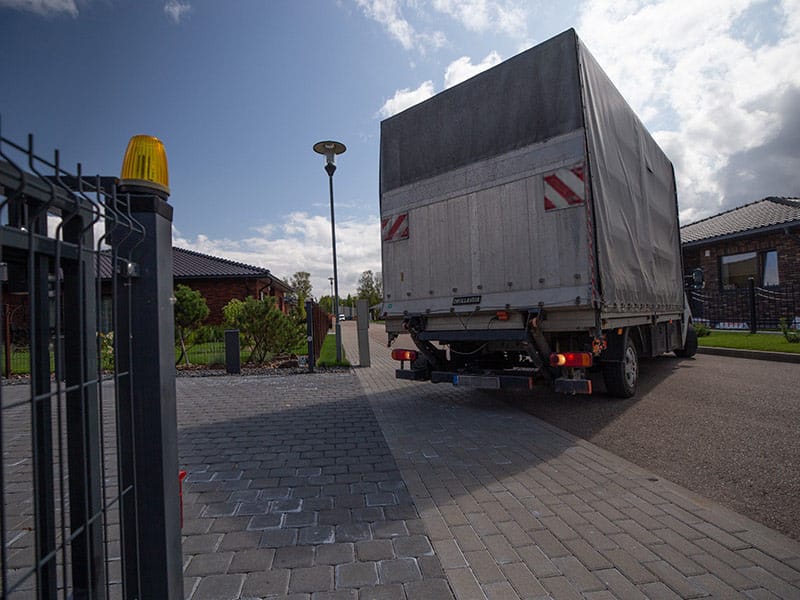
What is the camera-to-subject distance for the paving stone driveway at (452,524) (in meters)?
2.46

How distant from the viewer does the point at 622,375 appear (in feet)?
21.5

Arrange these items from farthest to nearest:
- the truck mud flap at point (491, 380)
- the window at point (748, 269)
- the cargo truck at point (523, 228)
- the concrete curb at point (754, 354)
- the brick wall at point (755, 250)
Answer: the window at point (748, 269)
the brick wall at point (755, 250)
the concrete curb at point (754, 354)
the truck mud flap at point (491, 380)
the cargo truck at point (523, 228)

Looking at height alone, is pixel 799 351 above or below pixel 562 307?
below

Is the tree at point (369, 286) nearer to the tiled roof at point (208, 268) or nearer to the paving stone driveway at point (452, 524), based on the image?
the tiled roof at point (208, 268)

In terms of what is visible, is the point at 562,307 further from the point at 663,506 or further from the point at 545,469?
the point at 663,506

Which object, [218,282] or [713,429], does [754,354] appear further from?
[218,282]

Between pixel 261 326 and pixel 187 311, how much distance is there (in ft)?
5.96

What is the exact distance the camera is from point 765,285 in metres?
17.6

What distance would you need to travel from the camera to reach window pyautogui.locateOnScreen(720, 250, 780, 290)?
17.6 metres

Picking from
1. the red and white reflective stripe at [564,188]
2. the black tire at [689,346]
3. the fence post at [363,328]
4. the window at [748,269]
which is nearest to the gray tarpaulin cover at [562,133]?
the red and white reflective stripe at [564,188]

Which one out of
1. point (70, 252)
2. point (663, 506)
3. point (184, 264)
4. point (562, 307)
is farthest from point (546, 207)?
point (184, 264)

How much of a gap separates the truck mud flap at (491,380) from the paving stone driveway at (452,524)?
22.4 inches

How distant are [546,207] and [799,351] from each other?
8313 millimetres

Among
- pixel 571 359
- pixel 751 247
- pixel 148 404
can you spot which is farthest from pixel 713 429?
pixel 751 247
